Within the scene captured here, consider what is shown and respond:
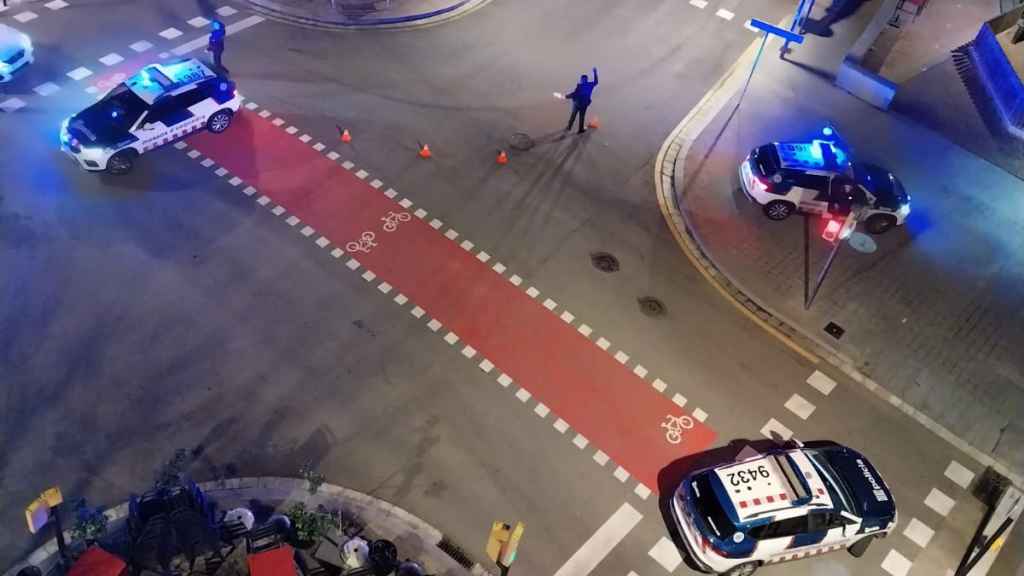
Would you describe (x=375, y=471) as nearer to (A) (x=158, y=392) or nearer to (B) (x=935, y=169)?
(A) (x=158, y=392)

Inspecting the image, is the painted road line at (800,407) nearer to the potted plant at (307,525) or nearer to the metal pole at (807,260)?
the metal pole at (807,260)

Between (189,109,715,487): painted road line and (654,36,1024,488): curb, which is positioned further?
(654,36,1024,488): curb

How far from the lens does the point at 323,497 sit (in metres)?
15.7

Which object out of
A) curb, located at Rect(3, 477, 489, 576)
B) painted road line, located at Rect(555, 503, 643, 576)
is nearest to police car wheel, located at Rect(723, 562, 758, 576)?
painted road line, located at Rect(555, 503, 643, 576)

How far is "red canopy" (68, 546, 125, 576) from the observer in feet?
42.0

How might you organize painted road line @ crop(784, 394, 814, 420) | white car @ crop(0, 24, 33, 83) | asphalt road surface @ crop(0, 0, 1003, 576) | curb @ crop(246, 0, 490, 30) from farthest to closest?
curb @ crop(246, 0, 490, 30) → white car @ crop(0, 24, 33, 83) → painted road line @ crop(784, 394, 814, 420) → asphalt road surface @ crop(0, 0, 1003, 576)

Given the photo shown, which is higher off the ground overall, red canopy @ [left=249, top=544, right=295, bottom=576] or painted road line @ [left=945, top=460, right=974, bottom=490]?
painted road line @ [left=945, top=460, right=974, bottom=490]

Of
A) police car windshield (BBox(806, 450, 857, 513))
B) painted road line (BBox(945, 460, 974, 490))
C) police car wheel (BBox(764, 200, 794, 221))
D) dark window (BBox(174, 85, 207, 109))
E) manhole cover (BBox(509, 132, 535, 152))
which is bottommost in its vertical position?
painted road line (BBox(945, 460, 974, 490))

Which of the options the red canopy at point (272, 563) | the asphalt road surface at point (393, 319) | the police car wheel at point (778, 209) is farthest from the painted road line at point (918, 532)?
the red canopy at point (272, 563)

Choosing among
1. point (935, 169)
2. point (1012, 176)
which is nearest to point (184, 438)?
point (935, 169)

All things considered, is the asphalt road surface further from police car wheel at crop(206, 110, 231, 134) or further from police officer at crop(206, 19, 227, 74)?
police officer at crop(206, 19, 227, 74)

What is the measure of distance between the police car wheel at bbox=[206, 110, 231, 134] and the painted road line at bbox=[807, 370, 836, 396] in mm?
17829

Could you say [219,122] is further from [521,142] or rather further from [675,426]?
[675,426]

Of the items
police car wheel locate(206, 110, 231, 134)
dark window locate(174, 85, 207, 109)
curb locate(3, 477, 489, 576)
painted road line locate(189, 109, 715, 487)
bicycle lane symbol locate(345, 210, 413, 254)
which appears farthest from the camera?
police car wheel locate(206, 110, 231, 134)
